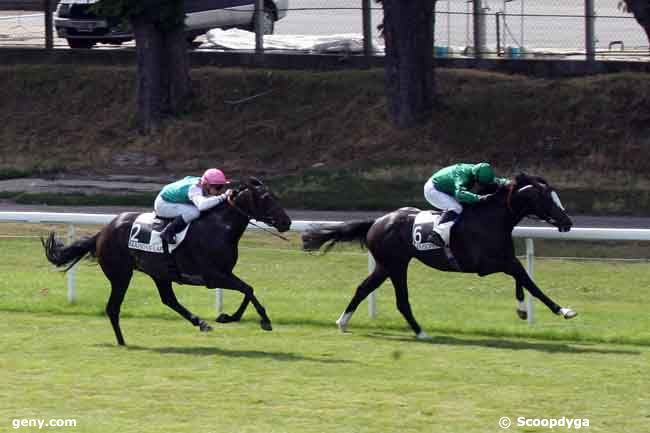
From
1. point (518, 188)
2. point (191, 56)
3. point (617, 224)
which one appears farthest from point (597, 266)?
point (191, 56)

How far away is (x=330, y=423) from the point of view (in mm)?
8133

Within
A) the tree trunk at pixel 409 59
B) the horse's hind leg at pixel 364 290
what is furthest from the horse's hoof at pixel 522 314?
the tree trunk at pixel 409 59

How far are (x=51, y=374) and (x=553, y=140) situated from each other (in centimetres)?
1550

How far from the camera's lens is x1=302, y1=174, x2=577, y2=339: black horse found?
1135cm

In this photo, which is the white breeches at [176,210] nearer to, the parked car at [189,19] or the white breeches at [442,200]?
the white breeches at [442,200]

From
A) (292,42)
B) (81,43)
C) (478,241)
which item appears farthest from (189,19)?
(478,241)

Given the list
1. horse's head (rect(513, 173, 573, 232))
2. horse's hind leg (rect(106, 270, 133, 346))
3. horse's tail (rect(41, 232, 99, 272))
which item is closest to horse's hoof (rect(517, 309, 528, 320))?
horse's head (rect(513, 173, 573, 232))

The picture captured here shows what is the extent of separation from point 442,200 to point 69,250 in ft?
11.0

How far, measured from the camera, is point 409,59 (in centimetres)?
2423

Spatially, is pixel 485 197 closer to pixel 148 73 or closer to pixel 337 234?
pixel 337 234

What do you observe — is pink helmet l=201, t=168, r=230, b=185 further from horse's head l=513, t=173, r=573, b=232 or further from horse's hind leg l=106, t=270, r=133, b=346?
horse's head l=513, t=173, r=573, b=232

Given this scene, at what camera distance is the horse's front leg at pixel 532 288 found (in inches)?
432

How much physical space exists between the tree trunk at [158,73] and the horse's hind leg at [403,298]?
14391 mm

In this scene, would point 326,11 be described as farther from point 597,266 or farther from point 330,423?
point 330,423
